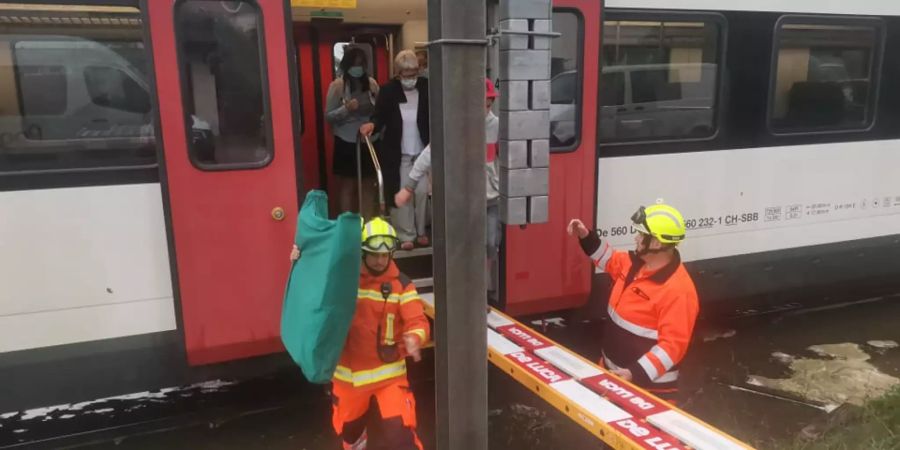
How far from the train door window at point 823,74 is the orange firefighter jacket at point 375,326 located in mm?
3159

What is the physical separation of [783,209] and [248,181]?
3665 millimetres

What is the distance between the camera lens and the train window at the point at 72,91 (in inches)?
126

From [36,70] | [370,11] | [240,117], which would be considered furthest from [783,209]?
[36,70]

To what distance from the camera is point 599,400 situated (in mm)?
2926

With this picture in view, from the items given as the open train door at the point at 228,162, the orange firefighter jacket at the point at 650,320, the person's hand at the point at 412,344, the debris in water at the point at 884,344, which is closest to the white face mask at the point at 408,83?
the open train door at the point at 228,162

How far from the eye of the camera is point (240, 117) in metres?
3.55

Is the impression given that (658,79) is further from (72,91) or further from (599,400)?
(72,91)

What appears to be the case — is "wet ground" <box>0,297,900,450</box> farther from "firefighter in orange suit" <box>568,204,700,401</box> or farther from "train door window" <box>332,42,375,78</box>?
"train door window" <box>332,42,375,78</box>

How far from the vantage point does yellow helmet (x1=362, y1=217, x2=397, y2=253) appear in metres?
3.01

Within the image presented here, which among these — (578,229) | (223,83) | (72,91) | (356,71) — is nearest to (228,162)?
(223,83)

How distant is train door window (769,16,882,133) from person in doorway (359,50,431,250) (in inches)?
97.2

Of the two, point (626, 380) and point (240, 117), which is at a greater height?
point (240, 117)

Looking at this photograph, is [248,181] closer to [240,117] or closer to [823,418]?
[240,117]

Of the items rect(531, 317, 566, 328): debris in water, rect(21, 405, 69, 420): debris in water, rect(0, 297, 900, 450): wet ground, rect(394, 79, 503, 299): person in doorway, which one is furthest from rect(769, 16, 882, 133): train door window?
rect(21, 405, 69, 420): debris in water
